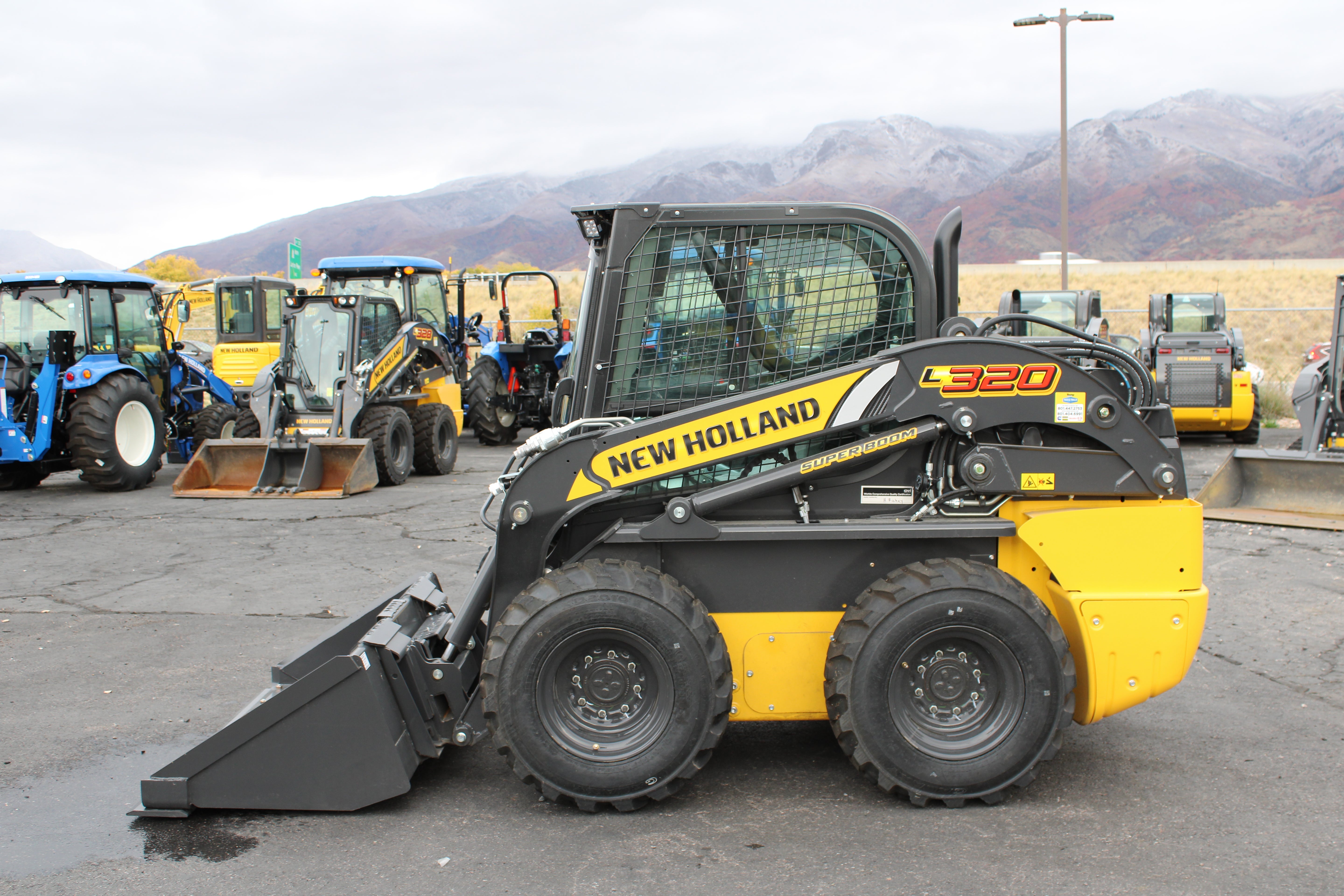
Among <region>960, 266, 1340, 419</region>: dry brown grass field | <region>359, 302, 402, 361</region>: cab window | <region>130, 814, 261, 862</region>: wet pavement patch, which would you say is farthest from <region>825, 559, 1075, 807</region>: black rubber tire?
<region>960, 266, 1340, 419</region>: dry brown grass field

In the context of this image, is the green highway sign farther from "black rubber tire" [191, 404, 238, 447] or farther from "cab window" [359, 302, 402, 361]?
"cab window" [359, 302, 402, 361]

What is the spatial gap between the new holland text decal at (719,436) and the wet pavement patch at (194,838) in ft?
5.47

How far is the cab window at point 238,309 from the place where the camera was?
18.2 metres

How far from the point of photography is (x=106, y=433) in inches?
455

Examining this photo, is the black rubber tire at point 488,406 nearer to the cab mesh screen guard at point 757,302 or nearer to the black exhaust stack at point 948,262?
the cab mesh screen guard at point 757,302

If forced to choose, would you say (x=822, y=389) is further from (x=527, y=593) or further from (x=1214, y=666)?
(x=1214, y=666)

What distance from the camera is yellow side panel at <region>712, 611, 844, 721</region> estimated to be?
12.5 ft

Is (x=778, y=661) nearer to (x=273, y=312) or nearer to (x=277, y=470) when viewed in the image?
(x=277, y=470)

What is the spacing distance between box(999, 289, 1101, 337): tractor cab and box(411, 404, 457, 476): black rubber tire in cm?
772

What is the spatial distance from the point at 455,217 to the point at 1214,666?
199953 mm

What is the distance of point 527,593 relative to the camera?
143 inches

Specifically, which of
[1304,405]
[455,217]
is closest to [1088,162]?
[455,217]

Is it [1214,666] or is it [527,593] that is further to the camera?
[1214,666]

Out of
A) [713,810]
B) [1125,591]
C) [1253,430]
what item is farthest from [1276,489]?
[713,810]
